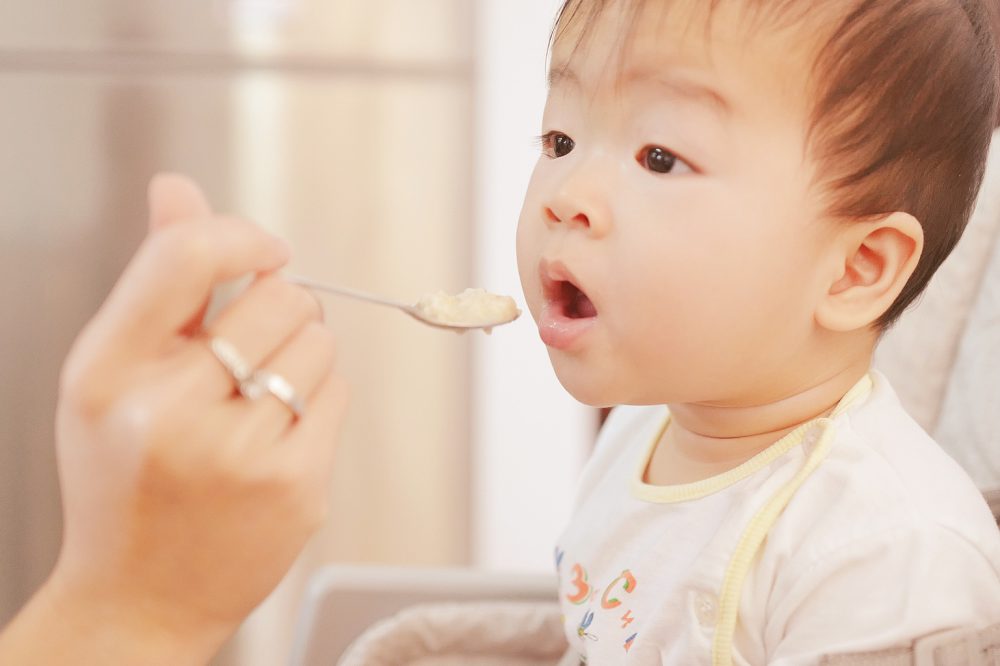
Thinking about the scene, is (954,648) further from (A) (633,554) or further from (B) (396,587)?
(B) (396,587)

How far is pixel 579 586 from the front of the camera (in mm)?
877

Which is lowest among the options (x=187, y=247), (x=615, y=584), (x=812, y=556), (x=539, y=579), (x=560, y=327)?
(x=539, y=579)

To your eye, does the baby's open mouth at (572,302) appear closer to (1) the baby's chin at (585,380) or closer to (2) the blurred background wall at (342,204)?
(1) the baby's chin at (585,380)

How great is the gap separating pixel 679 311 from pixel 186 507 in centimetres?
35

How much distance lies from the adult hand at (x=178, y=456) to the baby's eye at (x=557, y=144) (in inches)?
11.3

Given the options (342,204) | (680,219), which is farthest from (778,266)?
(342,204)

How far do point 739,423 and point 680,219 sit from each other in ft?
0.60

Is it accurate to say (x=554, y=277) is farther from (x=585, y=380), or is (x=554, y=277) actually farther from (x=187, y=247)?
(x=187, y=247)

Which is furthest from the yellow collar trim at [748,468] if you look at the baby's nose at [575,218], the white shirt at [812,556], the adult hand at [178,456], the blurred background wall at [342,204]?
the blurred background wall at [342,204]

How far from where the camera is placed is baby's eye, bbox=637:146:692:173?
698 millimetres

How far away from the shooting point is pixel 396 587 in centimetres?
100

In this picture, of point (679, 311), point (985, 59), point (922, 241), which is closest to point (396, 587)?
point (679, 311)

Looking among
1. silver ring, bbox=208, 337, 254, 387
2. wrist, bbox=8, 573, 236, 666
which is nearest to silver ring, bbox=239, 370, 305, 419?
silver ring, bbox=208, 337, 254, 387

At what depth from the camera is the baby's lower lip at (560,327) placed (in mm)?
717
